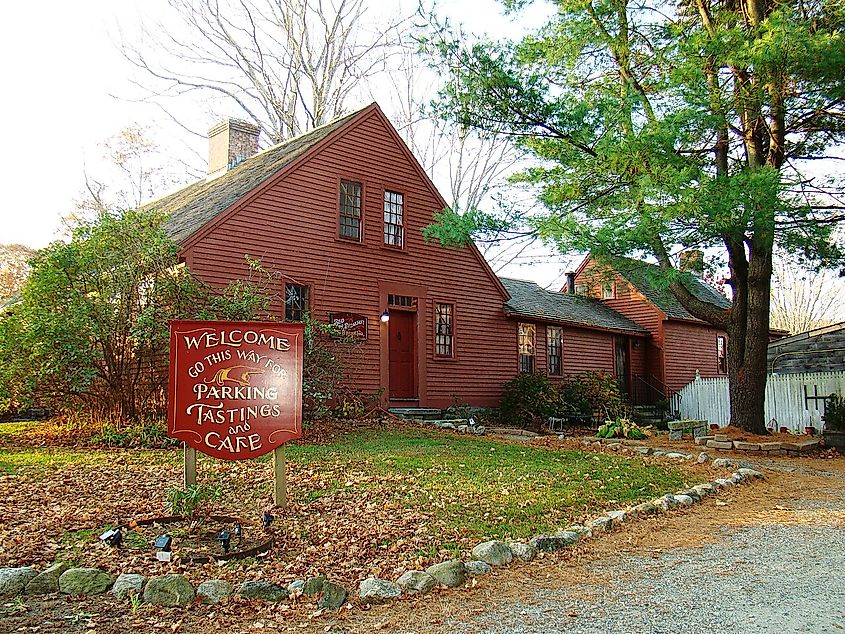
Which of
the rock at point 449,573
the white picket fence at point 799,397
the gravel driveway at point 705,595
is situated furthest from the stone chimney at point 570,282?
the rock at point 449,573

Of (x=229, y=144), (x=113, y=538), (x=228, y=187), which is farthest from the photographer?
(x=229, y=144)

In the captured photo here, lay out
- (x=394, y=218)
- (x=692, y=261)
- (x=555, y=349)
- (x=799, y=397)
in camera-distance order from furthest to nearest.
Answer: (x=555, y=349) < (x=394, y=218) < (x=799, y=397) < (x=692, y=261)

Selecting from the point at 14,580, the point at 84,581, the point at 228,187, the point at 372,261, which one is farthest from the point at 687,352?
the point at 14,580

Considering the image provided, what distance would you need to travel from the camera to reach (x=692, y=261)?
1298cm

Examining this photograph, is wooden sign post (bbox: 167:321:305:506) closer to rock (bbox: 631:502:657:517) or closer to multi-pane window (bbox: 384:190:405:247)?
rock (bbox: 631:502:657:517)

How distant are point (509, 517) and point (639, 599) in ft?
6.64

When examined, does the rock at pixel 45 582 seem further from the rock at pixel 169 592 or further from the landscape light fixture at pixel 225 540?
the landscape light fixture at pixel 225 540

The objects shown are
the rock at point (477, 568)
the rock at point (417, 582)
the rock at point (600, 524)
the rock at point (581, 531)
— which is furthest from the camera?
the rock at point (600, 524)

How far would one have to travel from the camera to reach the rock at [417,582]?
4539mm

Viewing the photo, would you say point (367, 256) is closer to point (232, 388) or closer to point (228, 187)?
point (228, 187)

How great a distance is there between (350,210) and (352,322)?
2.69m

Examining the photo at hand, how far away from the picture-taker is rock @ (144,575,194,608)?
4238 millimetres

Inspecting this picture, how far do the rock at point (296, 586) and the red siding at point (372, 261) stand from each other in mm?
9421

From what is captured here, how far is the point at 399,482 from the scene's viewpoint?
24.7ft
